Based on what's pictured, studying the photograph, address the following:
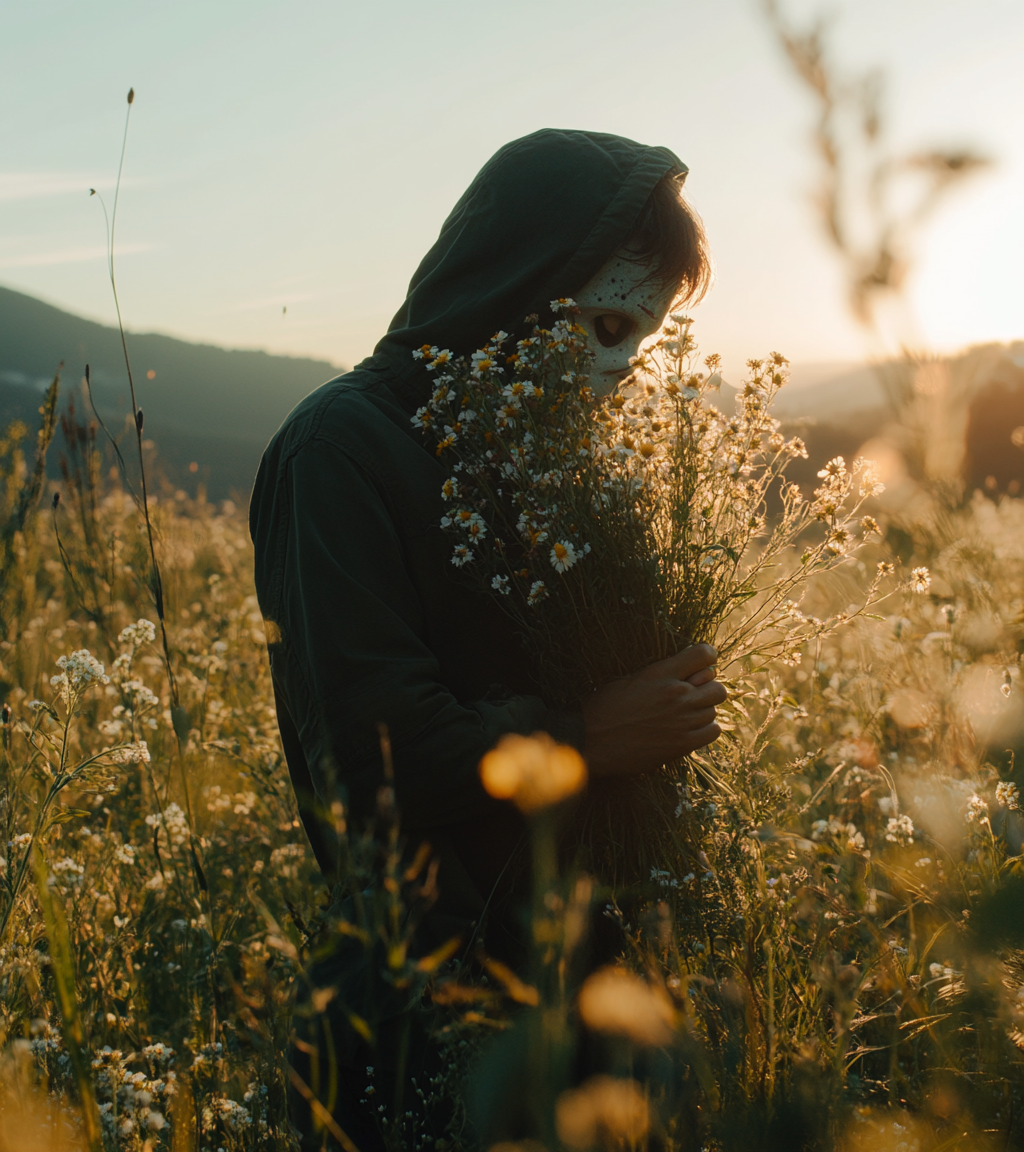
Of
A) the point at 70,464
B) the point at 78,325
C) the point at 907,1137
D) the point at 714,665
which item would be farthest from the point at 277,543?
the point at 78,325

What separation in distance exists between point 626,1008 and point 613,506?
34.0 inches

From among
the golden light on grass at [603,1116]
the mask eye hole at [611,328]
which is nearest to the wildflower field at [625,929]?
the golden light on grass at [603,1116]

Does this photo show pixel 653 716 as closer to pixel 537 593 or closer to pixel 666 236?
pixel 537 593

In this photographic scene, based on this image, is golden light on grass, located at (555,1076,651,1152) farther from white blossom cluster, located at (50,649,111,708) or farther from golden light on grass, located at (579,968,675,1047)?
white blossom cluster, located at (50,649,111,708)

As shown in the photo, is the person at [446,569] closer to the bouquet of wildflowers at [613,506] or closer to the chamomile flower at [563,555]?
the bouquet of wildflowers at [613,506]

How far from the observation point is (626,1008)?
105cm

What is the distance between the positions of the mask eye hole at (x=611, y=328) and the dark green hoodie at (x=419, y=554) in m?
0.10

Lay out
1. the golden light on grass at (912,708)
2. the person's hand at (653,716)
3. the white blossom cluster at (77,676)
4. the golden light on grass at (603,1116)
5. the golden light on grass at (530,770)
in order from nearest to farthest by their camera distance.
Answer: the golden light on grass at (603,1116), the golden light on grass at (530,770), the person's hand at (653,716), the white blossom cluster at (77,676), the golden light on grass at (912,708)

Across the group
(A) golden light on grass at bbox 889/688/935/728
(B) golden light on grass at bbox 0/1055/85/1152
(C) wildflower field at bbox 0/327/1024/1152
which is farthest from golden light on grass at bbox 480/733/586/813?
(A) golden light on grass at bbox 889/688/935/728

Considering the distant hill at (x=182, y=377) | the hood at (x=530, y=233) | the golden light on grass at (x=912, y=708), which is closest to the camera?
the hood at (x=530, y=233)

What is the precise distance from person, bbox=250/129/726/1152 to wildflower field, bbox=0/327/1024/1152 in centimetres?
9

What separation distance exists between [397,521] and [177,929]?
5.59 ft

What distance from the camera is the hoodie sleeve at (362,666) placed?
1.43 meters

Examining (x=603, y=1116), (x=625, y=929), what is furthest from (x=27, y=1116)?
(x=625, y=929)
